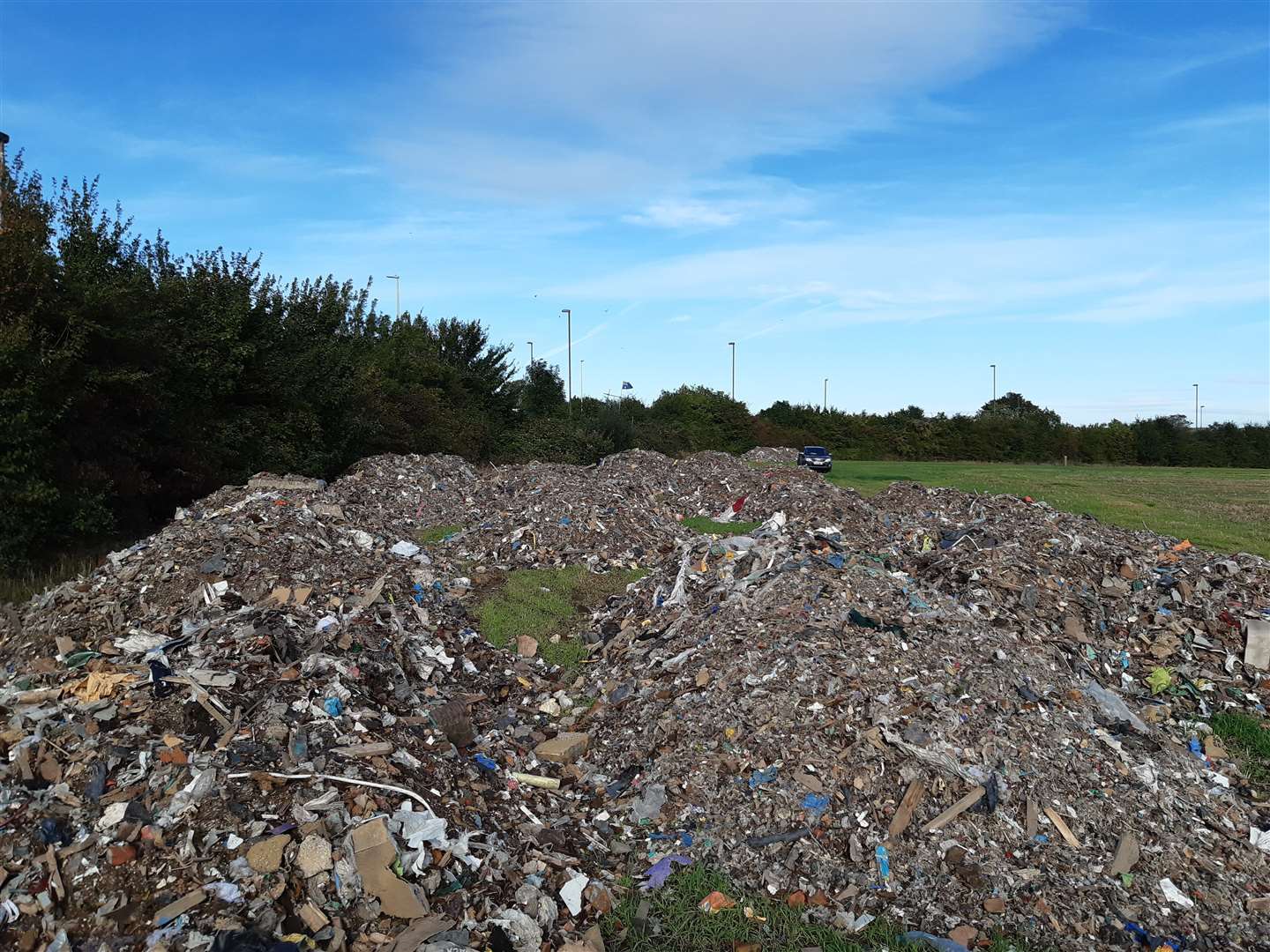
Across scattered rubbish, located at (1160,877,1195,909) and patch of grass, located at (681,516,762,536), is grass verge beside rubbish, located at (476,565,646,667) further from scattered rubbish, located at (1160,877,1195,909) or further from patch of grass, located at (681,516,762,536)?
scattered rubbish, located at (1160,877,1195,909)

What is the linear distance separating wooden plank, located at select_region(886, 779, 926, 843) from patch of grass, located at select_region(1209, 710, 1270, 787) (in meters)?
2.90

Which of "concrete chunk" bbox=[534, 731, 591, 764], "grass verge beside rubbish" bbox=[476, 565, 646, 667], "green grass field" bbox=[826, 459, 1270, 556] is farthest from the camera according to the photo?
"green grass field" bbox=[826, 459, 1270, 556]

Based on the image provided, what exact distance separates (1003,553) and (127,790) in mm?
8410

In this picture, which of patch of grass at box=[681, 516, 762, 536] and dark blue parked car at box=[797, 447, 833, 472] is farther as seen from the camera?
dark blue parked car at box=[797, 447, 833, 472]

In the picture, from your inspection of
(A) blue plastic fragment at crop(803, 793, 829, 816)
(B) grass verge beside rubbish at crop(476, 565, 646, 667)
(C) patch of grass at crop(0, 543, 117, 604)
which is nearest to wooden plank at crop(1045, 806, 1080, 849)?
(A) blue plastic fragment at crop(803, 793, 829, 816)

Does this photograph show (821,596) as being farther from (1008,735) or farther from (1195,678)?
(1195,678)

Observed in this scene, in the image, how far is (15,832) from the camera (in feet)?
13.0

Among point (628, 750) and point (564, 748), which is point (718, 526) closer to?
point (564, 748)

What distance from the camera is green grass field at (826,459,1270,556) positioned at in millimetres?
16109

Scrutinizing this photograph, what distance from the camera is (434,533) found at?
15.2 m

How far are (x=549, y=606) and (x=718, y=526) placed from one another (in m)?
7.30

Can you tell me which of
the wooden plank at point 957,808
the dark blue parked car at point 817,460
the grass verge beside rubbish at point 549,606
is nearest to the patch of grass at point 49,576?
the grass verge beside rubbish at point 549,606

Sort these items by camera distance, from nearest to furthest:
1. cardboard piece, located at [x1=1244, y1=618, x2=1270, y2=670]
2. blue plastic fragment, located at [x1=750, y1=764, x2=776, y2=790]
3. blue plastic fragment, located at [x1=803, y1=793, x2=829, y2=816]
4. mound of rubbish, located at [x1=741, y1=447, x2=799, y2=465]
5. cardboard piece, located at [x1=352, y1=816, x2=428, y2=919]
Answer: cardboard piece, located at [x1=352, y1=816, x2=428, y2=919]
blue plastic fragment, located at [x1=803, y1=793, x2=829, y2=816]
blue plastic fragment, located at [x1=750, y1=764, x2=776, y2=790]
cardboard piece, located at [x1=1244, y1=618, x2=1270, y2=670]
mound of rubbish, located at [x1=741, y1=447, x2=799, y2=465]

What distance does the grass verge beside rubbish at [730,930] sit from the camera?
3.93 meters
